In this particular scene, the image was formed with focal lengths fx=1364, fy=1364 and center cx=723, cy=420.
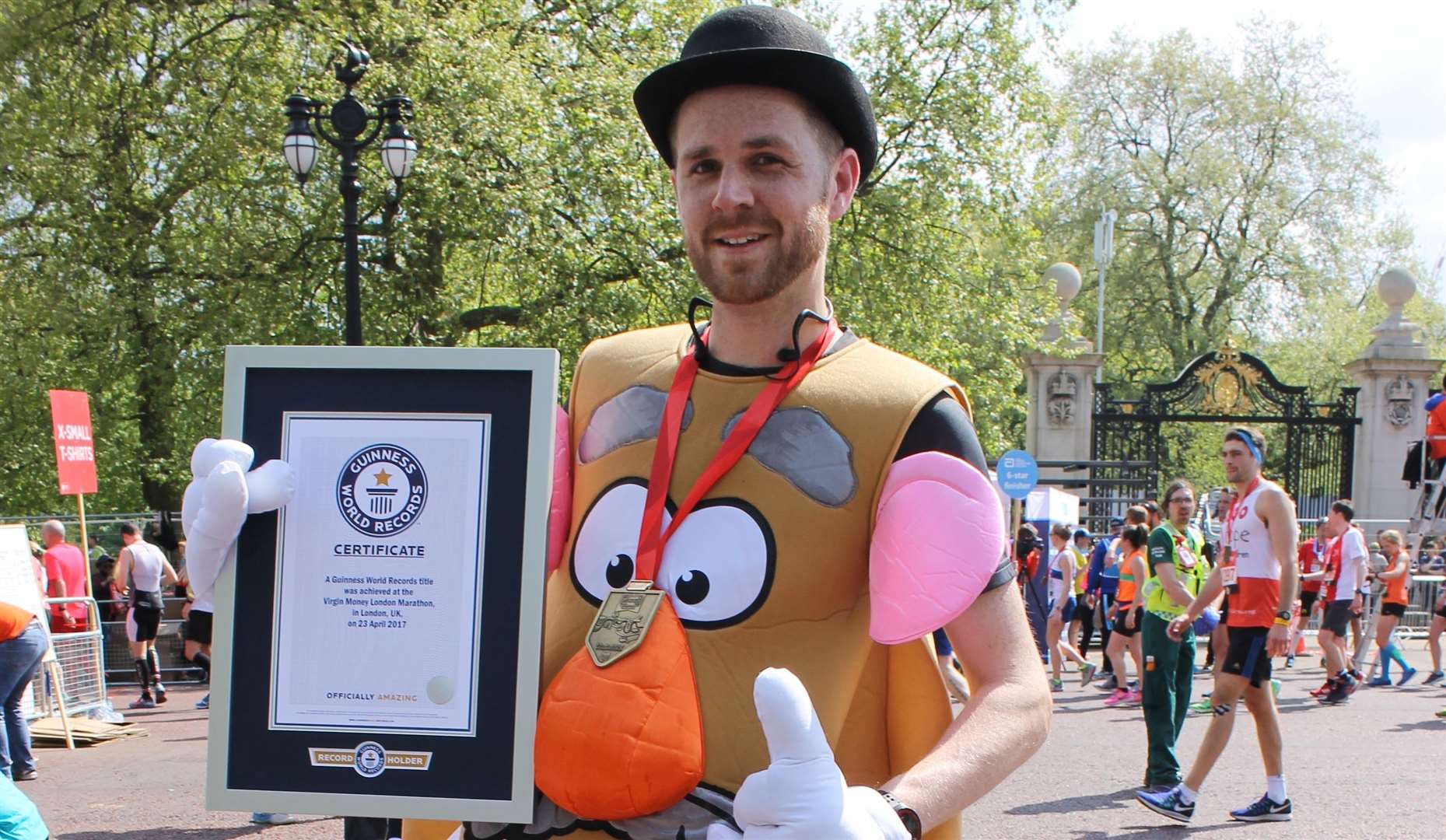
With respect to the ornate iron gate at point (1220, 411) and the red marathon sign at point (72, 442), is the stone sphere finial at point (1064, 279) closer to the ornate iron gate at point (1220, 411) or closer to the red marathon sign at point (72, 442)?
the ornate iron gate at point (1220, 411)

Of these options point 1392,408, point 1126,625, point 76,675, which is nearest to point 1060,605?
point 1126,625

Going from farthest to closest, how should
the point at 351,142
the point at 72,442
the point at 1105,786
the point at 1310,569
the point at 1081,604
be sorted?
the point at 1081,604
the point at 1310,569
the point at 72,442
the point at 351,142
the point at 1105,786

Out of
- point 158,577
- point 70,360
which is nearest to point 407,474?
point 158,577

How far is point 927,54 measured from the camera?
19.4 meters

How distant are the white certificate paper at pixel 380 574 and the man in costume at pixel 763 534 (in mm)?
183

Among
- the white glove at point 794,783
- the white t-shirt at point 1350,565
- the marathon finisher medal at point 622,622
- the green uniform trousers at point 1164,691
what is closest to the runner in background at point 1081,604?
the white t-shirt at point 1350,565

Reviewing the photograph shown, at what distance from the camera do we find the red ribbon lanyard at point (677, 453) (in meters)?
1.84

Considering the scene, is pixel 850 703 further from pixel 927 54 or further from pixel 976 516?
pixel 927 54

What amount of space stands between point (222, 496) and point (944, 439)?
0.94 meters

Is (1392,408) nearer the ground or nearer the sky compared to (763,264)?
nearer the sky

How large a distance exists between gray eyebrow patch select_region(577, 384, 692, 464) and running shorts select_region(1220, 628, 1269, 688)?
5849 millimetres

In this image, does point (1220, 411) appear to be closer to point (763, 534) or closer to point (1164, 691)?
point (1164, 691)

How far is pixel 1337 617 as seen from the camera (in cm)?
1219

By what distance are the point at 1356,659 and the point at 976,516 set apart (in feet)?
48.5
